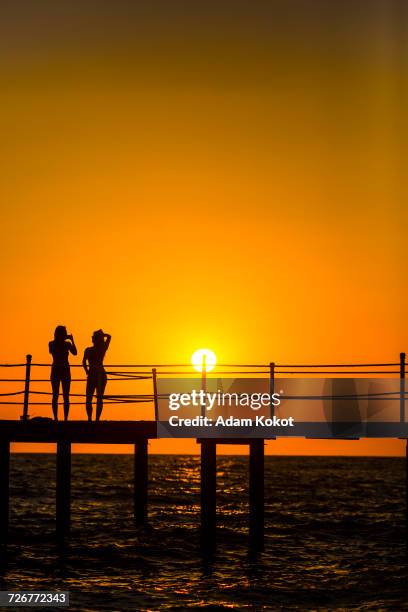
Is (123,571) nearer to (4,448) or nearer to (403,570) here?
(4,448)

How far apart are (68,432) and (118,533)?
11216mm

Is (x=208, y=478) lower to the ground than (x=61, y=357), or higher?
lower

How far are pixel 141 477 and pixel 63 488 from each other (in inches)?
239

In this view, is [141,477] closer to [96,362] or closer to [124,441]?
[124,441]

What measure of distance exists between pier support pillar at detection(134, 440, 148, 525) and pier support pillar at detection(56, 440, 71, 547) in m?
4.51

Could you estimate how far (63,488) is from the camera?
101 feet

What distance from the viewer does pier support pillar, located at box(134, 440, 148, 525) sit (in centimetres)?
3603

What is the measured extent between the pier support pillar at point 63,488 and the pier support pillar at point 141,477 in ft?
14.8

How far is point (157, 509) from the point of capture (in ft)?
173

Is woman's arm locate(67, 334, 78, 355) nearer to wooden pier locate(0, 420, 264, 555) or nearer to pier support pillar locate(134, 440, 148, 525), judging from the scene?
wooden pier locate(0, 420, 264, 555)

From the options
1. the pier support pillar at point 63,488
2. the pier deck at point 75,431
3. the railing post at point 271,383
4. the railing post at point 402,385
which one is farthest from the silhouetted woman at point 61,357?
the railing post at point 402,385

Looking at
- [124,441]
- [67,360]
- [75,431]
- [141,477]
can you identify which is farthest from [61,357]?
[141,477]

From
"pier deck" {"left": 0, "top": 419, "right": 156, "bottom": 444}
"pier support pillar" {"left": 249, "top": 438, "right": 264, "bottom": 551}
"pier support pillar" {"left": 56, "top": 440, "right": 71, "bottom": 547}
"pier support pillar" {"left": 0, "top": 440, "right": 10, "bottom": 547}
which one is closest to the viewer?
"pier deck" {"left": 0, "top": 419, "right": 156, "bottom": 444}
